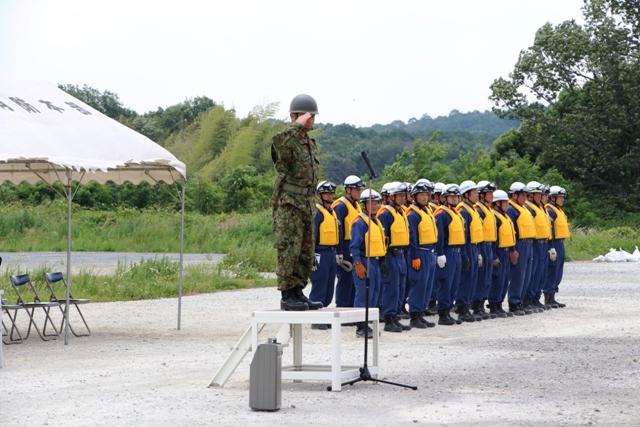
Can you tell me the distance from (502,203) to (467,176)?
29318 mm

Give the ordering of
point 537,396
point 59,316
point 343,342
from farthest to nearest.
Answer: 1. point 59,316
2. point 343,342
3. point 537,396

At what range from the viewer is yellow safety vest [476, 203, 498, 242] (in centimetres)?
2039

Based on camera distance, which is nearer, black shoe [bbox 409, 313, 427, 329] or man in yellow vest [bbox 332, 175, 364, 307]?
man in yellow vest [bbox 332, 175, 364, 307]

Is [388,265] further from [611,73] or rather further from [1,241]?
[611,73]

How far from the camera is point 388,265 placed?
17906 millimetres

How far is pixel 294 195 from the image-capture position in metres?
12.4

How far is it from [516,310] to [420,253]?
3.40 meters

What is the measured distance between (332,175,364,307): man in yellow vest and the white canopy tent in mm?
2235

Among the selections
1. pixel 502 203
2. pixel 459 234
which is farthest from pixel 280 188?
pixel 502 203

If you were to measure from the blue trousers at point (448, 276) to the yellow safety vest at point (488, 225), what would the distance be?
0.90 metres

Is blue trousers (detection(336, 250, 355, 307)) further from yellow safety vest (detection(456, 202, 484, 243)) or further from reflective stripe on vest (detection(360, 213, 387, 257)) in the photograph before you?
yellow safety vest (detection(456, 202, 484, 243))

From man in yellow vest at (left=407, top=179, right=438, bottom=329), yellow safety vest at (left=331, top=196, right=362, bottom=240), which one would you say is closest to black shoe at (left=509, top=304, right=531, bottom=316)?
→ man in yellow vest at (left=407, top=179, right=438, bottom=329)

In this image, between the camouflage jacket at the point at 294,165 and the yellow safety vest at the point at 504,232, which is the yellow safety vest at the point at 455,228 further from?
the camouflage jacket at the point at 294,165

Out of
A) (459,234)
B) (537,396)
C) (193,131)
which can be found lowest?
(537,396)
